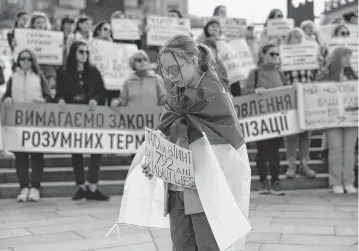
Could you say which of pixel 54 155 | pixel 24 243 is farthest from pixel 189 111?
pixel 54 155

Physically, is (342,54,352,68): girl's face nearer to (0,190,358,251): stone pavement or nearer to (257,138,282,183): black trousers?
(257,138,282,183): black trousers

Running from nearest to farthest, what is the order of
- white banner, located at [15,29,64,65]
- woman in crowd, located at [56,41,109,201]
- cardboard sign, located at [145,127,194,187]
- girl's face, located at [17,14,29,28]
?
cardboard sign, located at [145,127,194,187] < woman in crowd, located at [56,41,109,201] < white banner, located at [15,29,64,65] < girl's face, located at [17,14,29,28]

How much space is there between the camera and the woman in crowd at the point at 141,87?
25.3 feet

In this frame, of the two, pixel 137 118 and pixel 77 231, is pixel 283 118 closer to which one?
pixel 137 118

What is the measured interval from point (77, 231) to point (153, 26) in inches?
249

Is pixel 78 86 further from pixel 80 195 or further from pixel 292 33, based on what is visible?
pixel 292 33

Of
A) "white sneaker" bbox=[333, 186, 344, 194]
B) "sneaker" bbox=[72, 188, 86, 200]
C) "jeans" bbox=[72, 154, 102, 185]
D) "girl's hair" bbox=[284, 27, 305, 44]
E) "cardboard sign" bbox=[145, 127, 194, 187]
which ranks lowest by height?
"white sneaker" bbox=[333, 186, 344, 194]

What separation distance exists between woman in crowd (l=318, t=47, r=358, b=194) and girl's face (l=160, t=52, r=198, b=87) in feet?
18.9

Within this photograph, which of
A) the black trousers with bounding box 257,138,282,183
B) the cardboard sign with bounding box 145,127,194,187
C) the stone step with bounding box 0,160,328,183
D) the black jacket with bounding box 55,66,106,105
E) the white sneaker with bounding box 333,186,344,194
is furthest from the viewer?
the stone step with bounding box 0,160,328,183

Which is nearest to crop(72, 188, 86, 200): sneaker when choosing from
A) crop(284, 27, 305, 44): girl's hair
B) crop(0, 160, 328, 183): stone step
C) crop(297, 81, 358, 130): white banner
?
crop(0, 160, 328, 183): stone step

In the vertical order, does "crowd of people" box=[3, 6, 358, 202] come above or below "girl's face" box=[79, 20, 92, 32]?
below

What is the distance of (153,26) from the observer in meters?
11.0

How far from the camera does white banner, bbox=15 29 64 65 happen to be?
30.5ft

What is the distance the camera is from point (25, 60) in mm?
7523
